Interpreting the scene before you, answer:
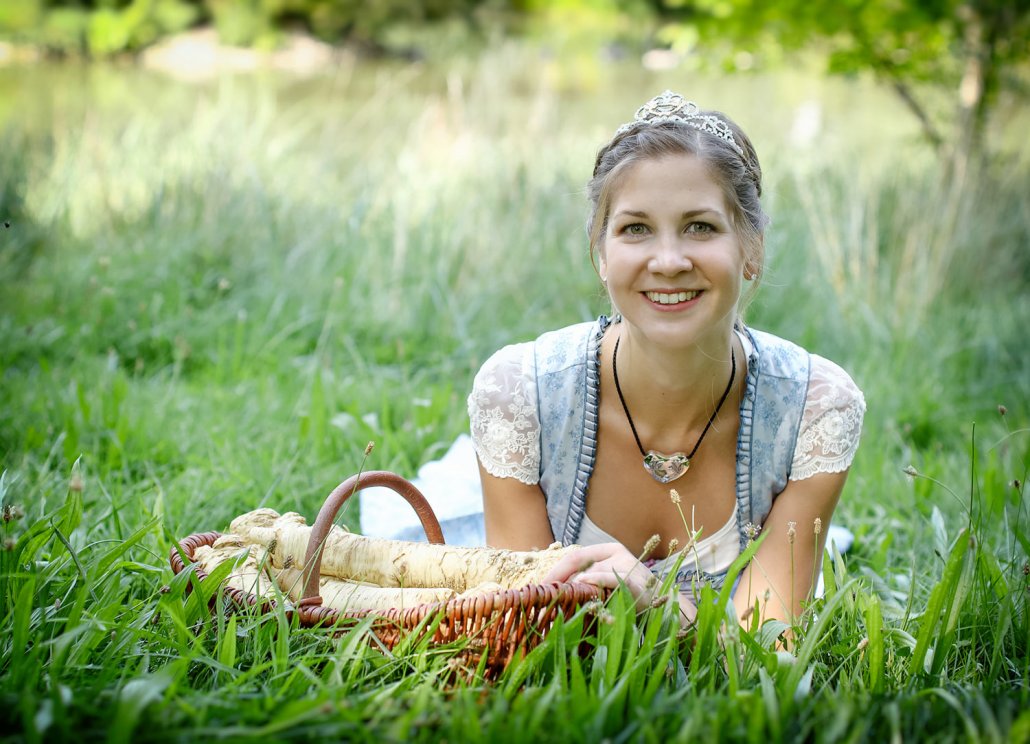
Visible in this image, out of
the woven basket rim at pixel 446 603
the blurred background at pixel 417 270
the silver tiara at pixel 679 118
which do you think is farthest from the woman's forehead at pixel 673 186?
the blurred background at pixel 417 270

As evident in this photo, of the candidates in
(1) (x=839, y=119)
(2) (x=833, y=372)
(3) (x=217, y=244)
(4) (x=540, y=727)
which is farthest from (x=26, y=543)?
(1) (x=839, y=119)

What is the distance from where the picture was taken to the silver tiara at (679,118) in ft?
6.63

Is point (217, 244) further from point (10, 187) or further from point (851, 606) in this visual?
point (851, 606)

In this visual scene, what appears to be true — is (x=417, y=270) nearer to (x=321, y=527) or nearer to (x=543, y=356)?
(x=543, y=356)

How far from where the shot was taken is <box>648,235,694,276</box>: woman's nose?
189 centimetres

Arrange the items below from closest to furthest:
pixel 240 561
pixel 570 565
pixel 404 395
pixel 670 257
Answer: pixel 570 565, pixel 240 561, pixel 670 257, pixel 404 395

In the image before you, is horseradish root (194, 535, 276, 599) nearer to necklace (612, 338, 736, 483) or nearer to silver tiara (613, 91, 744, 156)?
necklace (612, 338, 736, 483)

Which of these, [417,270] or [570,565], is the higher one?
[417,270]

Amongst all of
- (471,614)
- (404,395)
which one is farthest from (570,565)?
(404,395)

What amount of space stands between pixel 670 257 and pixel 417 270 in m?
2.62

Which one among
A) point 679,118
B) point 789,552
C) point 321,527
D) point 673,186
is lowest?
point 789,552

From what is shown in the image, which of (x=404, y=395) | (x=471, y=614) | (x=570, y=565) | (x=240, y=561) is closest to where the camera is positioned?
(x=471, y=614)

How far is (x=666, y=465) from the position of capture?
7.13 ft

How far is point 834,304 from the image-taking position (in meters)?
4.26
